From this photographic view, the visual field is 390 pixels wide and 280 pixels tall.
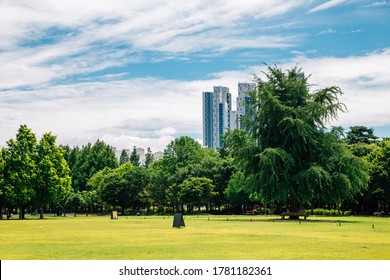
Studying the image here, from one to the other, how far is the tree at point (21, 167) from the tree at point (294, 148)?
35879 mm

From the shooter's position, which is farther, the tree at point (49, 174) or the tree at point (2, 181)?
the tree at point (49, 174)

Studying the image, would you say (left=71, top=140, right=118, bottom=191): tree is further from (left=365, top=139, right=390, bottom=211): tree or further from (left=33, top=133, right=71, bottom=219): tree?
(left=365, top=139, right=390, bottom=211): tree

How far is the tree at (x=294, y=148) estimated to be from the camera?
179ft

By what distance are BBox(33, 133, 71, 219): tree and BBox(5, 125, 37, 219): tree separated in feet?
3.03

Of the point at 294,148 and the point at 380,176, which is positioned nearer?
the point at 294,148

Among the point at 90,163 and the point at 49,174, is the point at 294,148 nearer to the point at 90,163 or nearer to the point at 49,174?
the point at 49,174

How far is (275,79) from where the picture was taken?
59.8 metres

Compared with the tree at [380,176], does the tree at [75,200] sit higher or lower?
lower

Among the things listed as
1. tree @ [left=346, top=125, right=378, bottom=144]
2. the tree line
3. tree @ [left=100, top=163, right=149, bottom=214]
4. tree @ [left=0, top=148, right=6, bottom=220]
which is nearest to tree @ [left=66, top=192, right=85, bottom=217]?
the tree line

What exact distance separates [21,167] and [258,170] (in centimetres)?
4010

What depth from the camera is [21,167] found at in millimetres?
82625

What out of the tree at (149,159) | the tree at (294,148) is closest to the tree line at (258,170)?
the tree at (294,148)

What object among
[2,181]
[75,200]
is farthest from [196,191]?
[75,200]

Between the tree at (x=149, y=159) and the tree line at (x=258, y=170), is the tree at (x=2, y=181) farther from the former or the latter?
the tree at (x=149, y=159)
